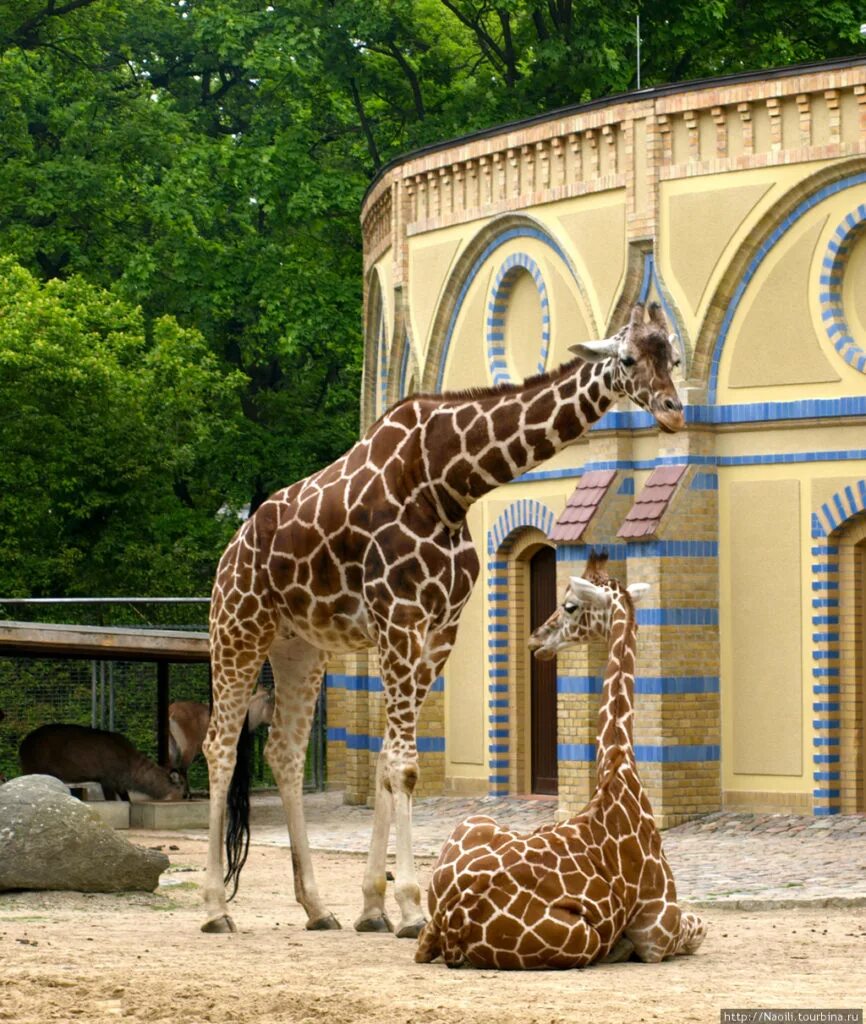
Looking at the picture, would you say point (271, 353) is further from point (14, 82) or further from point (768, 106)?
point (768, 106)

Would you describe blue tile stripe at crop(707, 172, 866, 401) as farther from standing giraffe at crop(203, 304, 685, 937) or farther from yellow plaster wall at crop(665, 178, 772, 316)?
standing giraffe at crop(203, 304, 685, 937)

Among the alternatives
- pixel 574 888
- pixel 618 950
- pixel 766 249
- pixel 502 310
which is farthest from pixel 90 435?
pixel 574 888

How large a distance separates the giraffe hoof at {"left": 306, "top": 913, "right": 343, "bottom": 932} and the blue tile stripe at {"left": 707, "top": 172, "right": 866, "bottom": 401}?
10.4 metres

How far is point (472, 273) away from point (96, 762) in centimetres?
746

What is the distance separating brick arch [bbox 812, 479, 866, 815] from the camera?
68.1 feet

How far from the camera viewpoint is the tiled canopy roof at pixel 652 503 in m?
21.2

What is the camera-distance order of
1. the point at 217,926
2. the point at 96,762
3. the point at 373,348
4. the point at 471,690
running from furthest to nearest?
1. the point at 373,348
2. the point at 471,690
3. the point at 96,762
4. the point at 217,926

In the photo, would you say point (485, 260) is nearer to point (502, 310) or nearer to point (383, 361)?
point (502, 310)

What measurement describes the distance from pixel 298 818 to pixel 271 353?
26.8 m

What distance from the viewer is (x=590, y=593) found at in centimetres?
1141

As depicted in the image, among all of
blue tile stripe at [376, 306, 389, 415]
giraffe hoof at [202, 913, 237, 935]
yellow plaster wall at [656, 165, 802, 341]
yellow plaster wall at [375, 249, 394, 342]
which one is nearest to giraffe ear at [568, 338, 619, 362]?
giraffe hoof at [202, 913, 237, 935]

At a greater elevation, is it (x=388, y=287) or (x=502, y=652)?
(x=388, y=287)

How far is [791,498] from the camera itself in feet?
69.9

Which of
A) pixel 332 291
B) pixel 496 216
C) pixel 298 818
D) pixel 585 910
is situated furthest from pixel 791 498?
pixel 332 291
